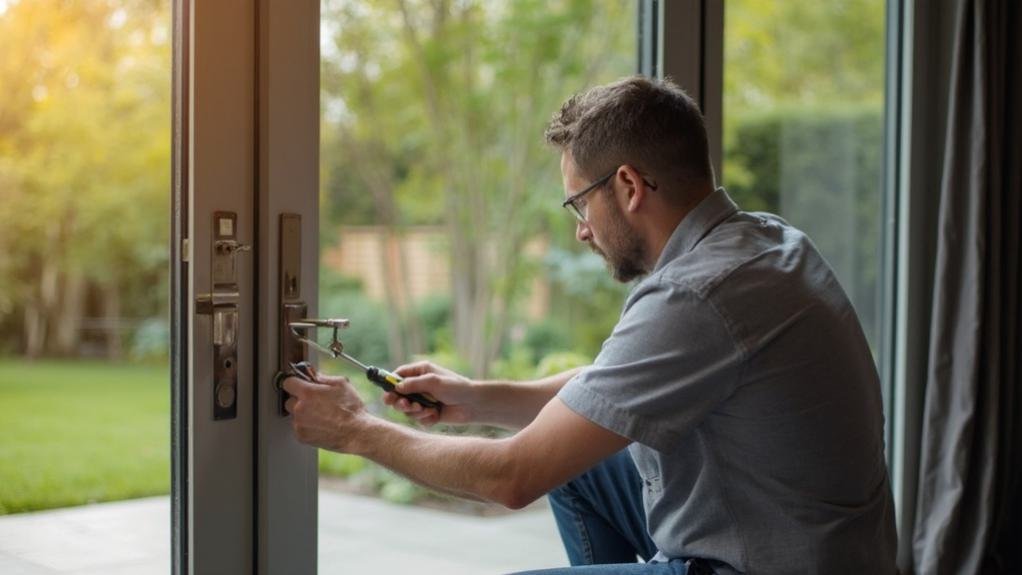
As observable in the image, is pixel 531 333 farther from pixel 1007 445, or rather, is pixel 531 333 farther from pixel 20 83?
pixel 20 83

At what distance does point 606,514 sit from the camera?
80.0 inches

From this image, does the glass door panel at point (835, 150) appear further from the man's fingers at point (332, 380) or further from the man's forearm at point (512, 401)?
the man's fingers at point (332, 380)

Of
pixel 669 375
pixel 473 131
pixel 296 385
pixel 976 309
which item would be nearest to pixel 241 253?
pixel 296 385

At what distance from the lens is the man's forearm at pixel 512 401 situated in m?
1.95

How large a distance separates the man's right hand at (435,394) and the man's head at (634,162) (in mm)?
357

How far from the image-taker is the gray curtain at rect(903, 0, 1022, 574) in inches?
107

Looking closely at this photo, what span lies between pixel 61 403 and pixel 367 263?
116 inches

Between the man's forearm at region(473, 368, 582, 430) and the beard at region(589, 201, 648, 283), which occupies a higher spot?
the beard at region(589, 201, 648, 283)

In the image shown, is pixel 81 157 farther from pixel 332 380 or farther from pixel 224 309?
pixel 332 380

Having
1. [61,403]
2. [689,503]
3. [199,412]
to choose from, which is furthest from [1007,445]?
[61,403]

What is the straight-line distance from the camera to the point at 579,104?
5.82ft

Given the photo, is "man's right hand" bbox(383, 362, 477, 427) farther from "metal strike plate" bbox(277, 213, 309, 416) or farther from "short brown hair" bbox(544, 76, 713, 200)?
"short brown hair" bbox(544, 76, 713, 200)

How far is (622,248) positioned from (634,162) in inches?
5.8

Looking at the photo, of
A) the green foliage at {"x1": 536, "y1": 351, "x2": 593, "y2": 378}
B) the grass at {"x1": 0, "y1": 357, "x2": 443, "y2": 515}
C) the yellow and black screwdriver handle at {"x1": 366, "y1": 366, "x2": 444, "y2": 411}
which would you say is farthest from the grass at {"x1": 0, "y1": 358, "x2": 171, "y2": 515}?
the green foliage at {"x1": 536, "y1": 351, "x2": 593, "y2": 378}
